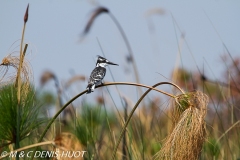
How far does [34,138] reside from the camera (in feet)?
13.2

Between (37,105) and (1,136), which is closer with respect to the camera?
(1,136)

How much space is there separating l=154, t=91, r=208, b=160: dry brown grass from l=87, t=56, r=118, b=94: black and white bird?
501mm

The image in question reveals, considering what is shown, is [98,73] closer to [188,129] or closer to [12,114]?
[12,114]

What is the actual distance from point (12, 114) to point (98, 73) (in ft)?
2.49

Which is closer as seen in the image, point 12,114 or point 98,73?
point 12,114

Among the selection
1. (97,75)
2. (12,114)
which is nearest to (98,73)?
(97,75)

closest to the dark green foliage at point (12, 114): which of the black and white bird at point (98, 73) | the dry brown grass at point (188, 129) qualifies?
the black and white bird at point (98, 73)

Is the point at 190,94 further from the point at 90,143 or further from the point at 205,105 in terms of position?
the point at 90,143

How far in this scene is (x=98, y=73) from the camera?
133 inches

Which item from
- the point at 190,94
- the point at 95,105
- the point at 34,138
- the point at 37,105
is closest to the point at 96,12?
the point at 95,105

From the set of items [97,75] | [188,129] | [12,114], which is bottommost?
[188,129]

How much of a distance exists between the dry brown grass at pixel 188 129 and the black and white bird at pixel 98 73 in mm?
501

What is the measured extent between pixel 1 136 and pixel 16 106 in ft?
0.55

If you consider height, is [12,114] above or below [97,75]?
below
